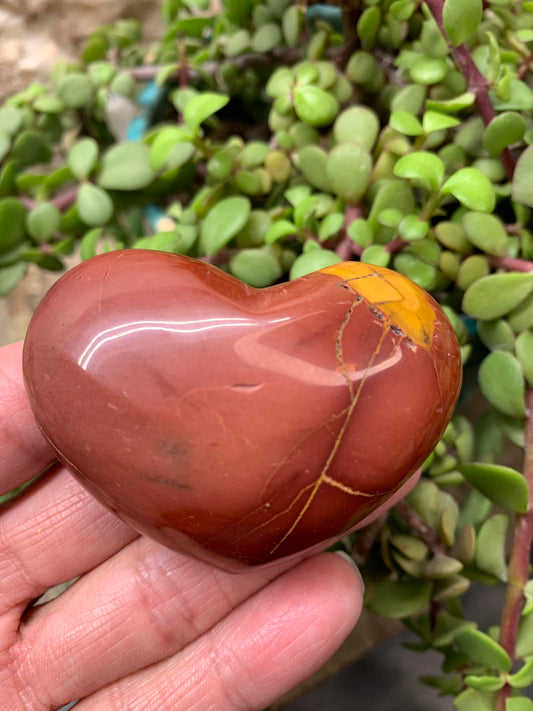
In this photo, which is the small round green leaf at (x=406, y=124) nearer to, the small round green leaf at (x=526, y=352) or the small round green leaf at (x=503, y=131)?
the small round green leaf at (x=503, y=131)

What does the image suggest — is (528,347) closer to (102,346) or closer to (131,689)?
(102,346)

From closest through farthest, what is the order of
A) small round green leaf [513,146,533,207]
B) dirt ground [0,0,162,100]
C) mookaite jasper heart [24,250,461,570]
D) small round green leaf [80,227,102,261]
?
1. mookaite jasper heart [24,250,461,570]
2. small round green leaf [513,146,533,207]
3. small round green leaf [80,227,102,261]
4. dirt ground [0,0,162,100]

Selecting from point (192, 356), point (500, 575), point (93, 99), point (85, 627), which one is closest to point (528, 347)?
point (500, 575)

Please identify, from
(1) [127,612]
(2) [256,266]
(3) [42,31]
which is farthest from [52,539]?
(3) [42,31]

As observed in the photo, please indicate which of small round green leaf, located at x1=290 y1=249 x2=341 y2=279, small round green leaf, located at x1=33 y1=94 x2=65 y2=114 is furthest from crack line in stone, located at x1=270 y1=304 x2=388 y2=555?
small round green leaf, located at x1=33 y1=94 x2=65 y2=114

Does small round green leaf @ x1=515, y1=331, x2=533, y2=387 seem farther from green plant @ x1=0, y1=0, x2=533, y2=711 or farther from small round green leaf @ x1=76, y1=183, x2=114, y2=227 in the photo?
small round green leaf @ x1=76, y1=183, x2=114, y2=227

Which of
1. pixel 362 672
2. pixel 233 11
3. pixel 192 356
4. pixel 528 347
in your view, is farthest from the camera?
pixel 362 672

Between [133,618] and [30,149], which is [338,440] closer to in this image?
[133,618]
